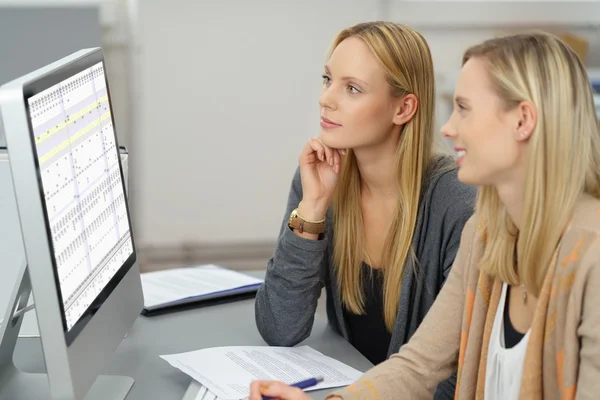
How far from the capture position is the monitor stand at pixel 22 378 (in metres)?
1.18

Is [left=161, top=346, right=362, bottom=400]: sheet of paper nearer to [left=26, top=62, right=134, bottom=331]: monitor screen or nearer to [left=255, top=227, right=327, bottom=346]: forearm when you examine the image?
[left=255, top=227, right=327, bottom=346]: forearm

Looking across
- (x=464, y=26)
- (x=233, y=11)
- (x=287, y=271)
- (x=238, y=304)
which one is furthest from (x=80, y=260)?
(x=464, y=26)

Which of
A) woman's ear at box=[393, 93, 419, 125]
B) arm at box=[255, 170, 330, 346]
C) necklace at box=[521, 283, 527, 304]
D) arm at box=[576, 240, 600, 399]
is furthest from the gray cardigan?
arm at box=[576, 240, 600, 399]

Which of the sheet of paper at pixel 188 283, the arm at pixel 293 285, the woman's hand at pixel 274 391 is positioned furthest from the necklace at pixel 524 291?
the sheet of paper at pixel 188 283

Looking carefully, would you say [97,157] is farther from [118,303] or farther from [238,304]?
[238,304]

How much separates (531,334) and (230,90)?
2.56 metres

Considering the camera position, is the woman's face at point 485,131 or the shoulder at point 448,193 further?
the shoulder at point 448,193

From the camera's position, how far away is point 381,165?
1.68m

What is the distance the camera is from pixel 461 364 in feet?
4.11

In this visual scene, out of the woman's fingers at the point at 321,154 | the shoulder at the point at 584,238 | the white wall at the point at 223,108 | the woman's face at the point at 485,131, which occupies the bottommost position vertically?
the white wall at the point at 223,108

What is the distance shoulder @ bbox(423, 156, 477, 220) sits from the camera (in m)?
1.60

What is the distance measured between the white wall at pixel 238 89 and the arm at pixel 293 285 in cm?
202

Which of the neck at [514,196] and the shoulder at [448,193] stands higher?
the neck at [514,196]

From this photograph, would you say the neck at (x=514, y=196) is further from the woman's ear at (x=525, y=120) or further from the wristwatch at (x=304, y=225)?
the wristwatch at (x=304, y=225)
